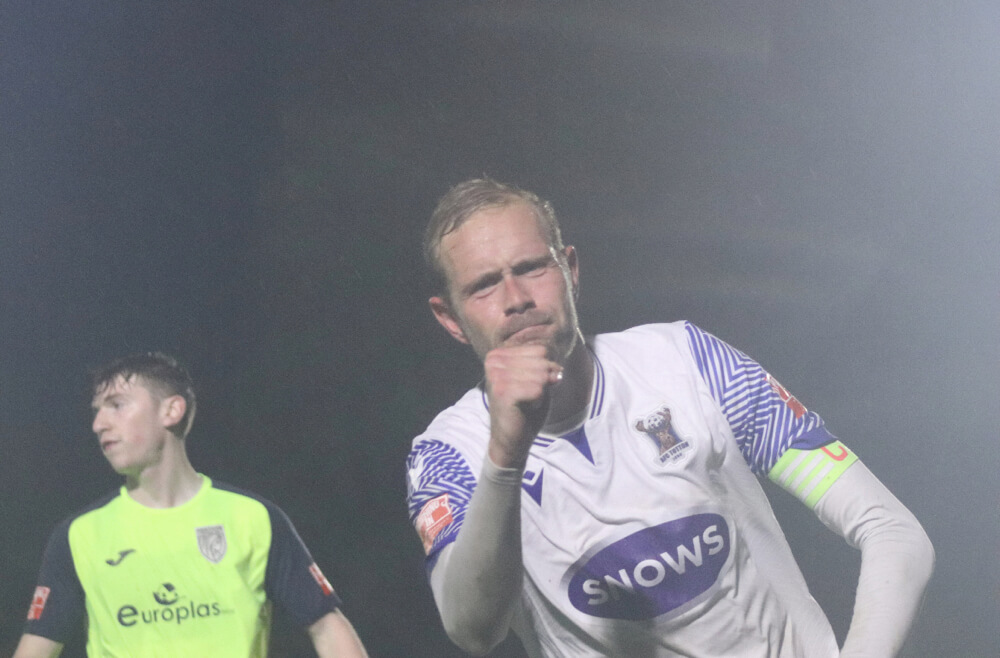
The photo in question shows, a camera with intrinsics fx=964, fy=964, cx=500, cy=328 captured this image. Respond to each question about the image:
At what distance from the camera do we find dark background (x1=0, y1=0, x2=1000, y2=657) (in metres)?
1.77

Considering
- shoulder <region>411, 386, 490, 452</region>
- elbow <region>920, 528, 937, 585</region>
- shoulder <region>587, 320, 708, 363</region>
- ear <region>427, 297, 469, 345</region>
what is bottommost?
elbow <region>920, 528, 937, 585</region>

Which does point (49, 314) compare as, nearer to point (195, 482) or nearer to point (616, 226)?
point (195, 482)

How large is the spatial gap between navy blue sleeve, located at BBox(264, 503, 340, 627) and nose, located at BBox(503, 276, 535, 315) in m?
0.62

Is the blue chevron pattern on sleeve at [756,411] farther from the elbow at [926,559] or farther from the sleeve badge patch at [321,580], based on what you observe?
the sleeve badge patch at [321,580]

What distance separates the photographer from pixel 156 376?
1759 mm

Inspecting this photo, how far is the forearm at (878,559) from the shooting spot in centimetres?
127

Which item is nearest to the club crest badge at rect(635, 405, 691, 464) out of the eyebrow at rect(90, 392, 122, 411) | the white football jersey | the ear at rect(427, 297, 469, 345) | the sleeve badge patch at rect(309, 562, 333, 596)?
the white football jersey

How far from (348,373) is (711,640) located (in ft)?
2.65

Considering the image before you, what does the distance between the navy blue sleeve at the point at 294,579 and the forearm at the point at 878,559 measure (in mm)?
863

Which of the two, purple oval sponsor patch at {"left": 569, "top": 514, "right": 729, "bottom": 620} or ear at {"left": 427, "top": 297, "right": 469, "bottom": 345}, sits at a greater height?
ear at {"left": 427, "top": 297, "right": 469, "bottom": 345}

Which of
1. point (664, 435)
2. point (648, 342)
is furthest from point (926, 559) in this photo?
point (648, 342)

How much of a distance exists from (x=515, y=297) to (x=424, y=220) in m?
0.44

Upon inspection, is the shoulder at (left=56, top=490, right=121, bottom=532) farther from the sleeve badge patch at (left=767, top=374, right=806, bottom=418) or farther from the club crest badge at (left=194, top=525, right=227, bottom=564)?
the sleeve badge patch at (left=767, top=374, right=806, bottom=418)

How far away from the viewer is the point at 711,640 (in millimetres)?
1419
